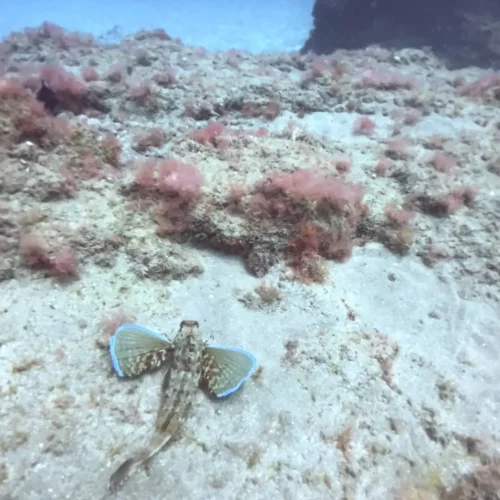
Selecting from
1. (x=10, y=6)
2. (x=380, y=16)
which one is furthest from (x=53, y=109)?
(x=10, y=6)

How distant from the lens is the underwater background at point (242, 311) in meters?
3.24

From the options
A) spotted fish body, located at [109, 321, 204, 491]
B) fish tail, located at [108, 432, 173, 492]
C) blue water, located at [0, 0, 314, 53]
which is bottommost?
fish tail, located at [108, 432, 173, 492]

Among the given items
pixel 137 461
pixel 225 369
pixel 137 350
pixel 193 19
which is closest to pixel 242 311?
pixel 225 369

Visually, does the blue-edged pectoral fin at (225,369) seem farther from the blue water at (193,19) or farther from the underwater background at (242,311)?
the blue water at (193,19)

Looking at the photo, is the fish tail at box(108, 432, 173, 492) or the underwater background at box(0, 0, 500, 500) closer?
the fish tail at box(108, 432, 173, 492)

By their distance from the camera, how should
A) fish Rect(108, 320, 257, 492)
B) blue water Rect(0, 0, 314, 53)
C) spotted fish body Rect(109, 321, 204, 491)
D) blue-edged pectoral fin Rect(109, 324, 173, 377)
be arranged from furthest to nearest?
blue water Rect(0, 0, 314, 53), blue-edged pectoral fin Rect(109, 324, 173, 377), fish Rect(108, 320, 257, 492), spotted fish body Rect(109, 321, 204, 491)

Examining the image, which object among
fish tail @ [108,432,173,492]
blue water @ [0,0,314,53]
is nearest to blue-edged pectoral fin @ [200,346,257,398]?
fish tail @ [108,432,173,492]

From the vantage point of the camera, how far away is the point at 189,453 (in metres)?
3.22

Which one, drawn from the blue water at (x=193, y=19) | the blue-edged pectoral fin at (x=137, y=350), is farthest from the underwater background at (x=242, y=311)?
the blue water at (x=193, y=19)

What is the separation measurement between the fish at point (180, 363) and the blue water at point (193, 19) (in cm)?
2758

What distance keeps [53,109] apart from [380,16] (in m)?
17.5

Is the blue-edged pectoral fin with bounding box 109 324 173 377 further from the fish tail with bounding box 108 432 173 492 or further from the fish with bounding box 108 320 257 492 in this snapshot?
the fish tail with bounding box 108 432 173 492

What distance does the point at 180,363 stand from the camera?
11.8 ft

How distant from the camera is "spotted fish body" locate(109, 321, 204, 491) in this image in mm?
3016
